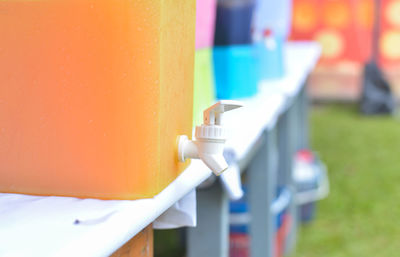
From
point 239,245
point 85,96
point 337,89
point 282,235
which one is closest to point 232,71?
point 239,245

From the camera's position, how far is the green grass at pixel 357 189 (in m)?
2.45

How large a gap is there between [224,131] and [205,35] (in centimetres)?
61

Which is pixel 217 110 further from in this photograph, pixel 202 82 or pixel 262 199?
pixel 262 199

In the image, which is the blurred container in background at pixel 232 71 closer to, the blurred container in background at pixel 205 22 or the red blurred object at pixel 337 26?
the blurred container in background at pixel 205 22

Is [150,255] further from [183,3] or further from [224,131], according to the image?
[183,3]

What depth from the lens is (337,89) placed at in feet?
16.3

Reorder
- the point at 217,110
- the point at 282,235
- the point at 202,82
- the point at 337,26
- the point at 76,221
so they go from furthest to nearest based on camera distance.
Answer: the point at 337,26 < the point at 282,235 < the point at 202,82 < the point at 217,110 < the point at 76,221

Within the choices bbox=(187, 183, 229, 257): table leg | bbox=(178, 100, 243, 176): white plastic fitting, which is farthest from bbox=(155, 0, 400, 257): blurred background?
bbox=(178, 100, 243, 176): white plastic fitting

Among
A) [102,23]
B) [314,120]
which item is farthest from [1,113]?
[314,120]

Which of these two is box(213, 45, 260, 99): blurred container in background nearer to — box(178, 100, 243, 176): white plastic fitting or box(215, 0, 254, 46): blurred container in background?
box(215, 0, 254, 46): blurred container in background

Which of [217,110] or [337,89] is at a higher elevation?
[337,89]

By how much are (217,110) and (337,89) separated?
445cm

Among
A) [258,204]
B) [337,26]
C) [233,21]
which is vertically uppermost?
[337,26]

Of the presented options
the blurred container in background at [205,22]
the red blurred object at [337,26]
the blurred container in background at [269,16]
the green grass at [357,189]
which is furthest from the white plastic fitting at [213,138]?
the red blurred object at [337,26]
